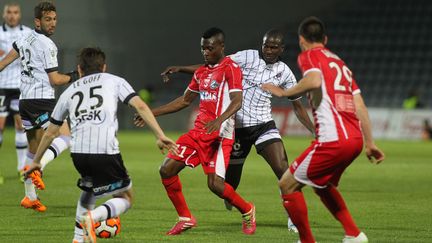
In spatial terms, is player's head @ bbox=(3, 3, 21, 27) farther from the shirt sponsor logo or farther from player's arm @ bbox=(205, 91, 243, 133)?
player's arm @ bbox=(205, 91, 243, 133)

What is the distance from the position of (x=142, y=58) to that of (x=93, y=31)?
2.16m

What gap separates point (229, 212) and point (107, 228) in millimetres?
2931

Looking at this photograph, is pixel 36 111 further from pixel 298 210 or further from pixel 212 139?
pixel 298 210

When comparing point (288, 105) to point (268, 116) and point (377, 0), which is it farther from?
point (268, 116)

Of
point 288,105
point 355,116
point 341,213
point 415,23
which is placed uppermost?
point 355,116

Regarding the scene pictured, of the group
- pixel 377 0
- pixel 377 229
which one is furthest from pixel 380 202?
pixel 377 0

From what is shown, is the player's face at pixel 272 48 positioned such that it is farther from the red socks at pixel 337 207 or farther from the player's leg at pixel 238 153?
the red socks at pixel 337 207

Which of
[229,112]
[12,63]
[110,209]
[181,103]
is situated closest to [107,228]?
[110,209]

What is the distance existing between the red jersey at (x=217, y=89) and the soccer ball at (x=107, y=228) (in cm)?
140

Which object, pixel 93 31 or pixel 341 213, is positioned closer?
pixel 341 213

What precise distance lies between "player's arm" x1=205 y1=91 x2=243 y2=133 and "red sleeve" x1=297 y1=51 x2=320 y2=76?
4.73ft

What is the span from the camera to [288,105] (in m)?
30.6

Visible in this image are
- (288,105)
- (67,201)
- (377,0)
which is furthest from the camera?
(377,0)

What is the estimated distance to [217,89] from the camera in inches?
362
